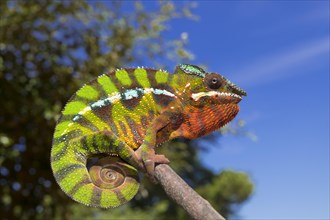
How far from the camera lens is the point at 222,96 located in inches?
50.7

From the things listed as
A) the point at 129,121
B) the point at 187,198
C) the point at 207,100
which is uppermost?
the point at 207,100

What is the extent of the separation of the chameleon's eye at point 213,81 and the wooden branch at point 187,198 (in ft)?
0.84

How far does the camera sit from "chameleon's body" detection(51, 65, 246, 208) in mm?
1224

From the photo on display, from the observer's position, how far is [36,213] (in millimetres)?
8789

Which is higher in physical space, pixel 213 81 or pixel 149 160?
pixel 213 81

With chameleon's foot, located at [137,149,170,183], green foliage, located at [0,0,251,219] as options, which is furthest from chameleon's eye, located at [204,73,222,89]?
green foliage, located at [0,0,251,219]

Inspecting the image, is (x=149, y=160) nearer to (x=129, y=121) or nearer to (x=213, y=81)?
(x=129, y=121)

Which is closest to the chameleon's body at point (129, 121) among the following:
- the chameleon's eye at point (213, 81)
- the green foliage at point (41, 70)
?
the chameleon's eye at point (213, 81)

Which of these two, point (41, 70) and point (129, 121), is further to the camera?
point (41, 70)

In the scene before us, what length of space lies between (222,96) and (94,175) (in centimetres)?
38

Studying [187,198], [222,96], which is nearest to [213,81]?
[222,96]

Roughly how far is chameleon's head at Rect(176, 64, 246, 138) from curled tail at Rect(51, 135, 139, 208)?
7.4 inches

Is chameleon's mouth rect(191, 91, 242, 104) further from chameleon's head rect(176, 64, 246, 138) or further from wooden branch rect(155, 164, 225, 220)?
wooden branch rect(155, 164, 225, 220)

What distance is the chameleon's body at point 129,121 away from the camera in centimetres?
122
